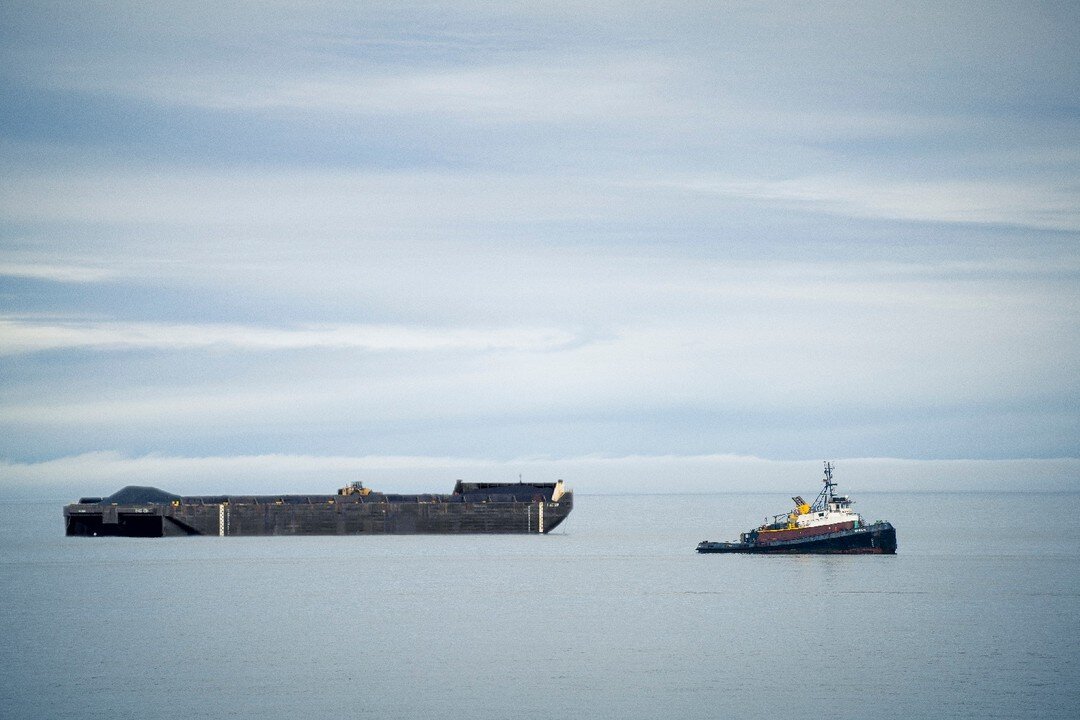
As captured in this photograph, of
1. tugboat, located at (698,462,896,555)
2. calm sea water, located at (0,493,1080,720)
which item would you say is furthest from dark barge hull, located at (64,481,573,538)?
tugboat, located at (698,462,896,555)

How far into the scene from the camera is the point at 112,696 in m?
48.8

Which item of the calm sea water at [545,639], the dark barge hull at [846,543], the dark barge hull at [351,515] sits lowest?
the calm sea water at [545,639]

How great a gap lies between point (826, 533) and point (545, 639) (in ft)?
160

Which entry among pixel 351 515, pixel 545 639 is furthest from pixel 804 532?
pixel 351 515

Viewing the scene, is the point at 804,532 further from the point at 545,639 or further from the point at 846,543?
the point at 545,639

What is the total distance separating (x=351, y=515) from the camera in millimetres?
136875

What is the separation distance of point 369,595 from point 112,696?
33.3m

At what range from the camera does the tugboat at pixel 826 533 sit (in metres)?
104

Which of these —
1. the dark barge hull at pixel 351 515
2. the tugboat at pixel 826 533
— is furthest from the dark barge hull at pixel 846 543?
the dark barge hull at pixel 351 515

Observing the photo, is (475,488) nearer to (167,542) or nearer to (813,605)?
(167,542)

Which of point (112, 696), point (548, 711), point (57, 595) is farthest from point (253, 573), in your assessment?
point (548, 711)

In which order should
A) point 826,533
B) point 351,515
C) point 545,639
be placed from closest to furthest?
point 545,639 → point 826,533 → point 351,515

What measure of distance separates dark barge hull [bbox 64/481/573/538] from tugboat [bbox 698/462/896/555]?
Answer: 34.9m

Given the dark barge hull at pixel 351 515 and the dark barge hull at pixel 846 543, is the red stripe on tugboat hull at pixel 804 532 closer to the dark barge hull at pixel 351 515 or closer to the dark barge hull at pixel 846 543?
the dark barge hull at pixel 846 543
